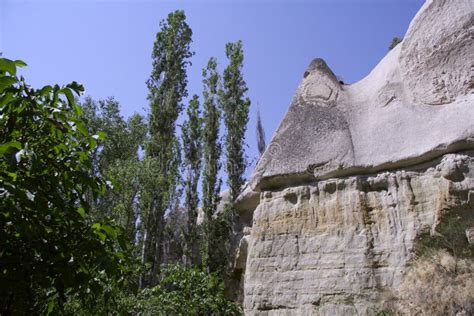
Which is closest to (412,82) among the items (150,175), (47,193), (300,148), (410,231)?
(300,148)

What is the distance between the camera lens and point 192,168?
19781 millimetres

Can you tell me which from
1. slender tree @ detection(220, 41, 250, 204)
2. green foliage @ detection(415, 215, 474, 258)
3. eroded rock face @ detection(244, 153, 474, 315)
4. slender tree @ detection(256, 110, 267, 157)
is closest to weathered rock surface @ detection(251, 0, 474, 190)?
eroded rock face @ detection(244, 153, 474, 315)

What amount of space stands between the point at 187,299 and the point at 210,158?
7.94 meters

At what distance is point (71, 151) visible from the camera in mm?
1854

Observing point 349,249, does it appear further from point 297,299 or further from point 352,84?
point 352,84

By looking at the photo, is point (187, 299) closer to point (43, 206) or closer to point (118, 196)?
point (118, 196)

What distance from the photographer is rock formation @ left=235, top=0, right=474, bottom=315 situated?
9.57m

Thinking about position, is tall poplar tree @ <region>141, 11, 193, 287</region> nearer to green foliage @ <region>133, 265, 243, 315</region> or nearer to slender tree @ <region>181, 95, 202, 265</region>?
slender tree @ <region>181, 95, 202, 265</region>

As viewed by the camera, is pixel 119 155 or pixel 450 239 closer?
pixel 450 239

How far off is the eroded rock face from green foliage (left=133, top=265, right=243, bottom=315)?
1717 millimetres

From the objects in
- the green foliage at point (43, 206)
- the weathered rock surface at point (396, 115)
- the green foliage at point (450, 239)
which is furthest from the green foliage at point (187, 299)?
the green foliage at point (43, 206)

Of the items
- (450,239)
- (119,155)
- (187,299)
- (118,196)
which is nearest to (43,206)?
(450,239)

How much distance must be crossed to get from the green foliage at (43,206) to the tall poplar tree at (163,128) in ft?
50.3

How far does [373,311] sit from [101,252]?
8616mm
